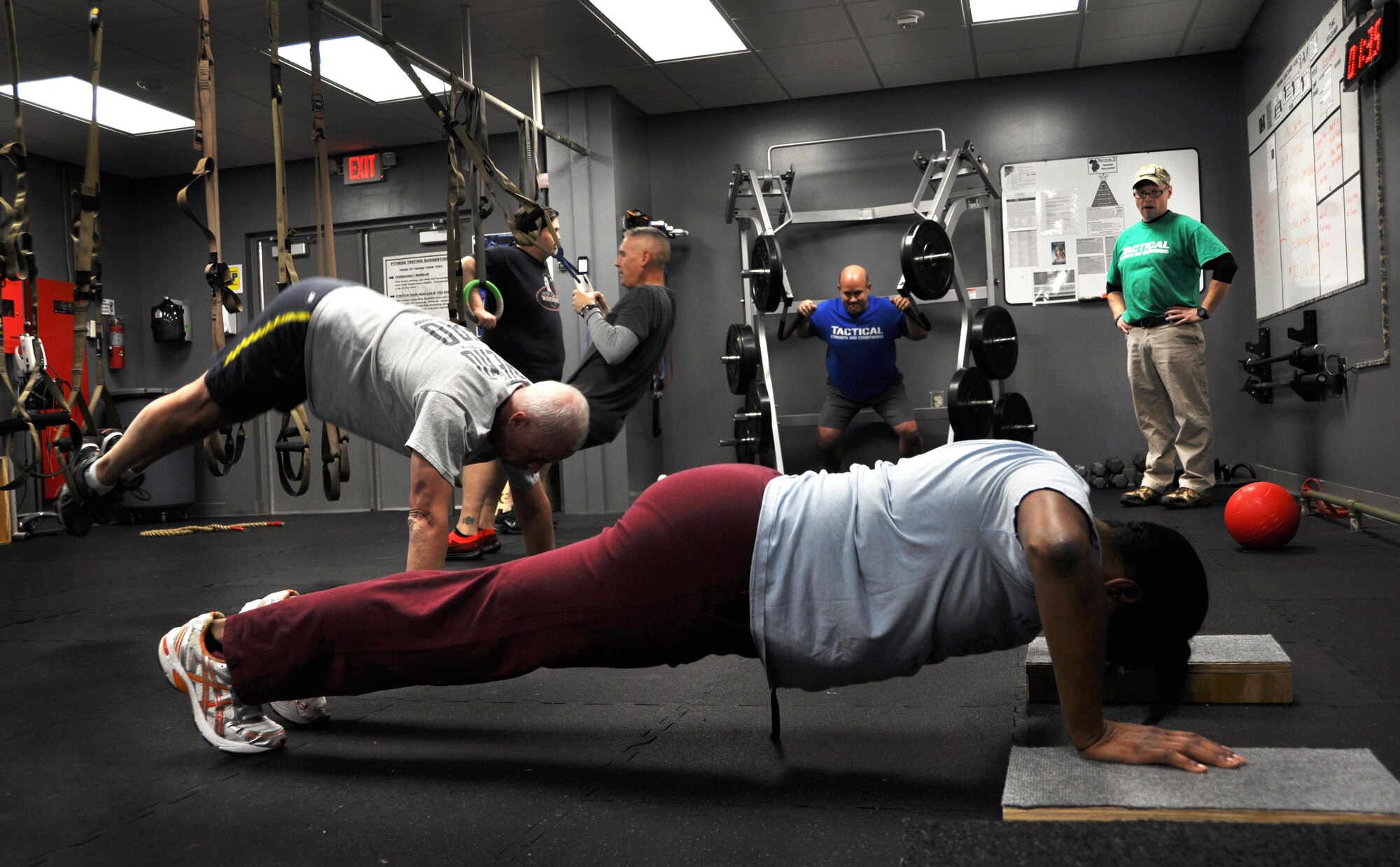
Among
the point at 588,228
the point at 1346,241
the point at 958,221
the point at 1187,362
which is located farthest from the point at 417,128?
the point at 1346,241

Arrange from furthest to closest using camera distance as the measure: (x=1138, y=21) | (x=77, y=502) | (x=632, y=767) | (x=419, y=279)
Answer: (x=419, y=279) → (x=1138, y=21) → (x=77, y=502) → (x=632, y=767)

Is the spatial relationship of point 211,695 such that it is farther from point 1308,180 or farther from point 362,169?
point 362,169

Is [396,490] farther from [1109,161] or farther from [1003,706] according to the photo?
[1003,706]

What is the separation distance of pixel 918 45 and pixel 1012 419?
91.2 inches

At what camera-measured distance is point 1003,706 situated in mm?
1792

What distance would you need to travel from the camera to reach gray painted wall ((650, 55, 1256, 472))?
20.6ft

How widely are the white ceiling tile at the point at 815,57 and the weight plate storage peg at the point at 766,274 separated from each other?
1.12m

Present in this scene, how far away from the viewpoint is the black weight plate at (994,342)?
5.68m

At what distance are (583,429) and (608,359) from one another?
1.42 m

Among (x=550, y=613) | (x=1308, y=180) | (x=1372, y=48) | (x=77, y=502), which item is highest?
(x=1372, y=48)

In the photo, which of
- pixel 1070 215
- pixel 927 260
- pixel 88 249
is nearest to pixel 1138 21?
pixel 1070 215

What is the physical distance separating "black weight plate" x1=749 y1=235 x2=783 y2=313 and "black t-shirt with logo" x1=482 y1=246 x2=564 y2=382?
2020mm

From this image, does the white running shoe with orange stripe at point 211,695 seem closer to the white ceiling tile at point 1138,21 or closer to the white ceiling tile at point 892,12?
the white ceiling tile at point 892,12

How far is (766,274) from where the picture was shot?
593 cm
